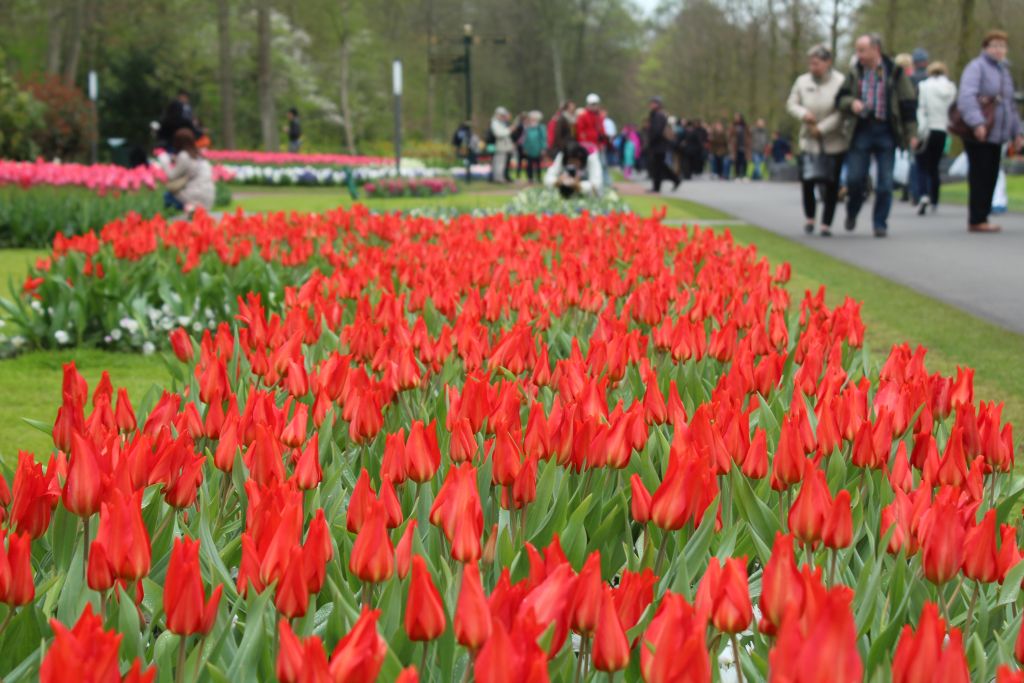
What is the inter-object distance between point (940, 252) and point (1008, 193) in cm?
1310

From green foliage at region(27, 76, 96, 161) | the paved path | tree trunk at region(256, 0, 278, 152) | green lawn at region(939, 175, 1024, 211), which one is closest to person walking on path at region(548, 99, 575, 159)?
the paved path

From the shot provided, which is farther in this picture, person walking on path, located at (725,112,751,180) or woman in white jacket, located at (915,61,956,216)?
person walking on path, located at (725,112,751,180)

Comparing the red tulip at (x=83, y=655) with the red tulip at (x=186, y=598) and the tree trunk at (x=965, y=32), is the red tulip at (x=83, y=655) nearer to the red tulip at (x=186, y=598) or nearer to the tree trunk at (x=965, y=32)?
the red tulip at (x=186, y=598)

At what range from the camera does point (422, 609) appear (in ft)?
4.81

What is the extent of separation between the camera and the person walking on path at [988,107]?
12422 millimetres

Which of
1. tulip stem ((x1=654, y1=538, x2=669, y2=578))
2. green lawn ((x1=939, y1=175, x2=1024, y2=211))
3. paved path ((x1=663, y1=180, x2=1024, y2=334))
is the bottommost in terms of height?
green lawn ((x1=939, y1=175, x2=1024, y2=211))

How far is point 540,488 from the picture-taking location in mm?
2250

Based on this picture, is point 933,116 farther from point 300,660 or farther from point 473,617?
point 300,660

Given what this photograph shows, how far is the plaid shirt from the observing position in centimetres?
1257

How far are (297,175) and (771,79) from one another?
80.9ft

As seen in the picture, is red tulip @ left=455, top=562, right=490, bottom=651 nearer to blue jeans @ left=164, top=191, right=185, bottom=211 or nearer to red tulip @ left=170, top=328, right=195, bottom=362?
red tulip @ left=170, top=328, right=195, bottom=362

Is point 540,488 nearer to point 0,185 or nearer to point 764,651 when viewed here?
point 764,651

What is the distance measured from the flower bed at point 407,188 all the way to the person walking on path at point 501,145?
5.51m

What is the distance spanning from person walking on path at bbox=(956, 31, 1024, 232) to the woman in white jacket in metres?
2.82
